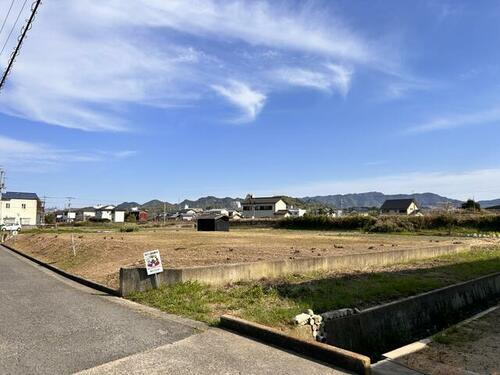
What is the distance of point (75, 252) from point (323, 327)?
49.1 ft

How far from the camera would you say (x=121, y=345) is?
6.12 meters

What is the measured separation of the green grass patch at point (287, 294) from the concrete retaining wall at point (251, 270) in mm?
287

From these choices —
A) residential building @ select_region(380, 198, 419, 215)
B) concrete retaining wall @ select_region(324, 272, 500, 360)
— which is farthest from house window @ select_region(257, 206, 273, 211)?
concrete retaining wall @ select_region(324, 272, 500, 360)

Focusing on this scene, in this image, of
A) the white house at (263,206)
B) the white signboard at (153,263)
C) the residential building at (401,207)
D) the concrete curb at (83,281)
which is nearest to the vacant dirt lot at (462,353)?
the white signboard at (153,263)

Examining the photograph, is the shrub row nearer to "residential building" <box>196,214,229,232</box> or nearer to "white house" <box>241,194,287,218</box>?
"residential building" <box>196,214,229,232</box>

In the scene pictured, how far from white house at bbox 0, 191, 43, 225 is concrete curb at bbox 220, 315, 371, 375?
84.7 metres

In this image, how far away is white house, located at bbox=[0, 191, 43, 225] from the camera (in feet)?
268

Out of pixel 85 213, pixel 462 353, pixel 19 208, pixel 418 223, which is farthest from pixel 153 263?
pixel 85 213

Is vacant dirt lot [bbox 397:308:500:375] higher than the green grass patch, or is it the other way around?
the green grass patch

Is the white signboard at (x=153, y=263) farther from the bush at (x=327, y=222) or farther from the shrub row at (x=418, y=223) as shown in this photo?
the bush at (x=327, y=222)

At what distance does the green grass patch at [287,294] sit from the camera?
8.24 m

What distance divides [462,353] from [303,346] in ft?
10.8

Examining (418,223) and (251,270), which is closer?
(251,270)

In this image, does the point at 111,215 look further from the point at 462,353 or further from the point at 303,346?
the point at 303,346
